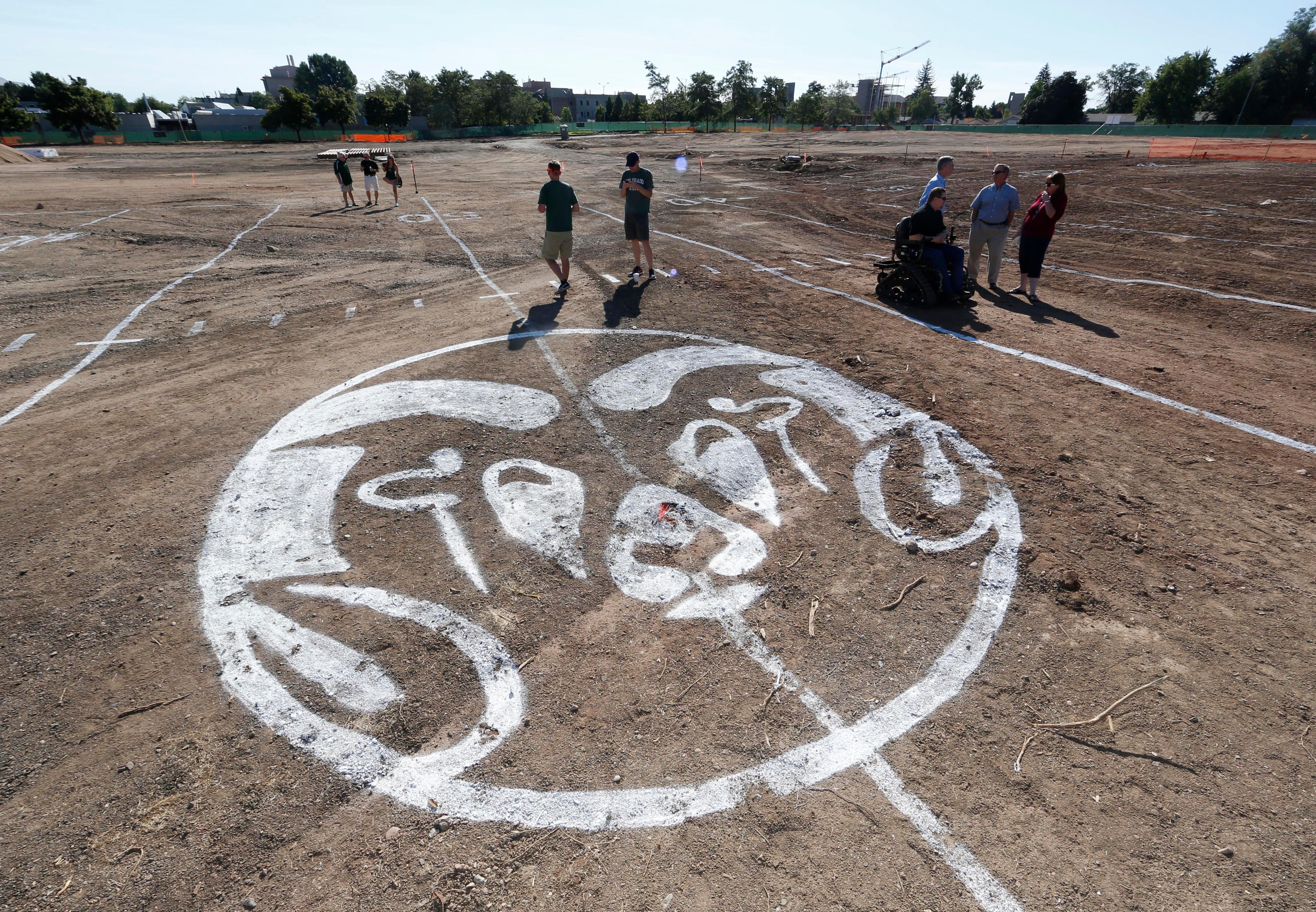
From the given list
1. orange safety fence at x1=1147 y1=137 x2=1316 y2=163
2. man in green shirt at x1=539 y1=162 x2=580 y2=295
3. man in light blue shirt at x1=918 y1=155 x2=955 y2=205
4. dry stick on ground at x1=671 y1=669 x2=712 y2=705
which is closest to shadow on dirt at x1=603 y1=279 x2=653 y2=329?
man in green shirt at x1=539 y1=162 x2=580 y2=295

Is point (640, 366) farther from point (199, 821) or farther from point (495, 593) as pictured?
point (199, 821)

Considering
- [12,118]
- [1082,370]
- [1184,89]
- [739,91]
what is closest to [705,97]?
[739,91]

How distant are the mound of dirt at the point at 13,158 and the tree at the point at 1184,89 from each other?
4630 inches

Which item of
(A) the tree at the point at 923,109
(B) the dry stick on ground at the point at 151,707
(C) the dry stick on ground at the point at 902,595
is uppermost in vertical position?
(A) the tree at the point at 923,109

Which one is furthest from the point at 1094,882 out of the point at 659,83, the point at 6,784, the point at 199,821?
the point at 659,83

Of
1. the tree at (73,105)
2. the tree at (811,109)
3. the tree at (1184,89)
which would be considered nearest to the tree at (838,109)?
the tree at (811,109)

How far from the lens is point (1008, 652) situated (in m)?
3.91

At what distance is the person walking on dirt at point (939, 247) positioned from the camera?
9.72m

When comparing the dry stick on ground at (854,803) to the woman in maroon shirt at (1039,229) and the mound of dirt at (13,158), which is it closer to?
the woman in maroon shirt at (1039,229)

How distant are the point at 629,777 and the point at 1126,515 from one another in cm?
453

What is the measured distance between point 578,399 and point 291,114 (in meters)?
91.4

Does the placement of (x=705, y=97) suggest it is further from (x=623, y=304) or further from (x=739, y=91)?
(x=623, y=304)

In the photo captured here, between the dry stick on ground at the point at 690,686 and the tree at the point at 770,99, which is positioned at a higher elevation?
the tree at the point at 770,99

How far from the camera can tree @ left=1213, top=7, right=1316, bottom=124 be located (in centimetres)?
7081
